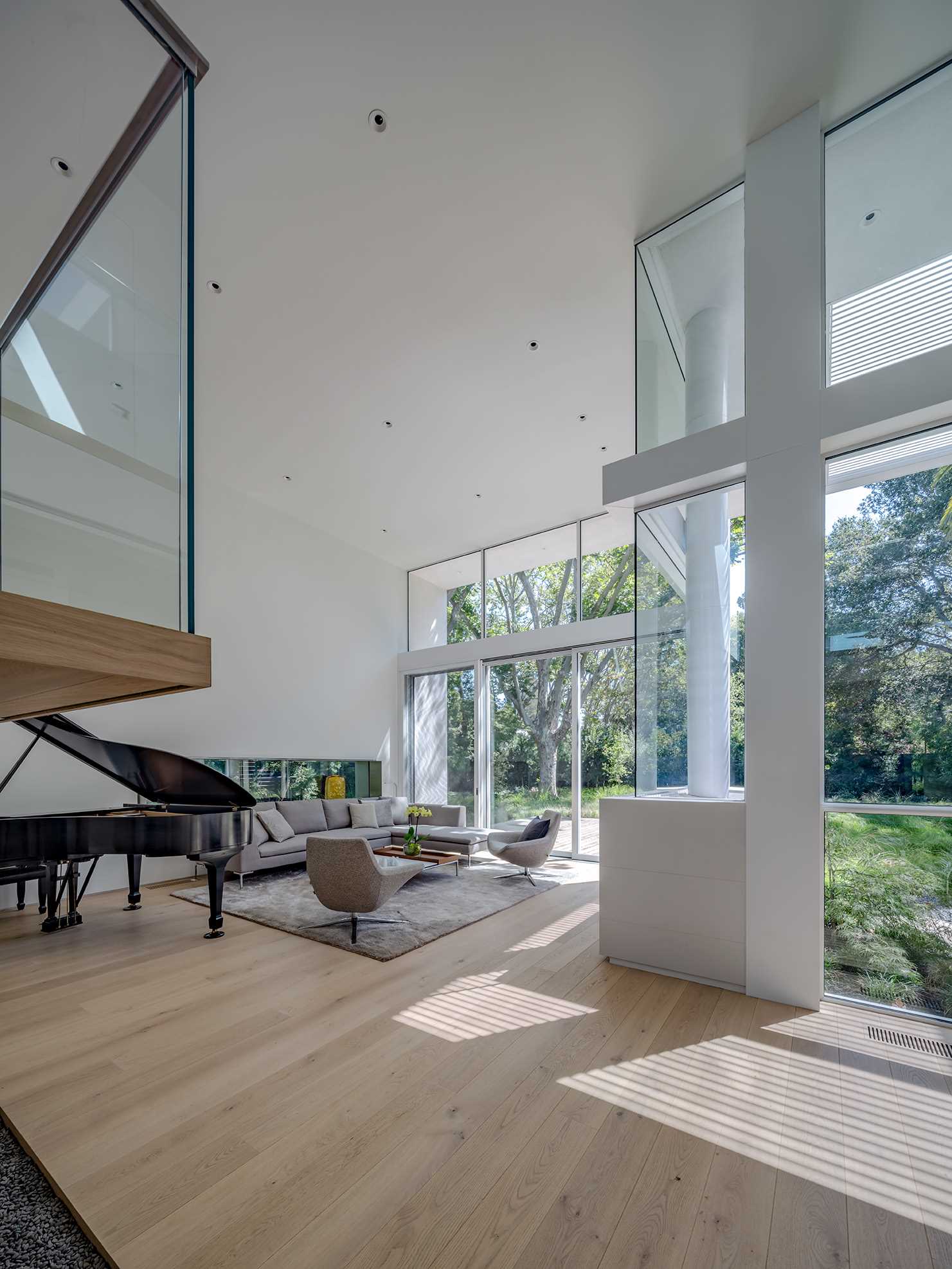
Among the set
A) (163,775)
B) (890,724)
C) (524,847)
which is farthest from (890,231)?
(163,775)

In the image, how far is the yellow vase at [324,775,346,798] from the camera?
8742mm

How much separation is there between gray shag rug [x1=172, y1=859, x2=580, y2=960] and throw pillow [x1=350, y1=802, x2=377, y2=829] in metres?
1.04

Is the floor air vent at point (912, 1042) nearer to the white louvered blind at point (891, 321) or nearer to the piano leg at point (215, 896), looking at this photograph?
the white louvered blind at point (891, 321)

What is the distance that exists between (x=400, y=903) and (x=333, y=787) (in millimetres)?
3531

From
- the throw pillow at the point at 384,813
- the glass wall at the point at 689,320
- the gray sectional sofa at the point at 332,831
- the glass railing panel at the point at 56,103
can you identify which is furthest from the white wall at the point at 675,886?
the throw pillow at the point at 384,813

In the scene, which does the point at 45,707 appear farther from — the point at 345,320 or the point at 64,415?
the point at 345,320

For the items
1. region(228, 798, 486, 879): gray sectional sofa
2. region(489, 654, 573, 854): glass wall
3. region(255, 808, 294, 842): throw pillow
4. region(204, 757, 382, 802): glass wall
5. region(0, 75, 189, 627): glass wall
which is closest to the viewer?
region(0, 75, 189, 627): glass wall

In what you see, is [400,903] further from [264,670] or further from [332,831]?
[264,670]

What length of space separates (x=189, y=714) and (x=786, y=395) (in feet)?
21.6

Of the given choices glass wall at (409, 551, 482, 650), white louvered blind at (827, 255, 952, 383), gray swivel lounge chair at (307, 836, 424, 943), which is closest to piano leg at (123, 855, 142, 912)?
gray swivel lounge chair at (307, 836, 424, 943)

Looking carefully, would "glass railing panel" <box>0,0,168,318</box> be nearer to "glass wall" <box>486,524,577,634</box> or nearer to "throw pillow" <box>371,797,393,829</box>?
"glass wall" <box>486,524,577,634</box>

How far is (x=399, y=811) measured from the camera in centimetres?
890

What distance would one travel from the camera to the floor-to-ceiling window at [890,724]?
10.5 ft

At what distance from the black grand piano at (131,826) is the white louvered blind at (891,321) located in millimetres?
5005
